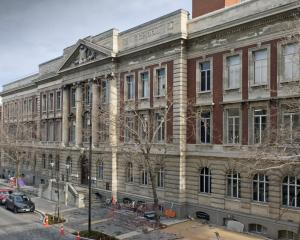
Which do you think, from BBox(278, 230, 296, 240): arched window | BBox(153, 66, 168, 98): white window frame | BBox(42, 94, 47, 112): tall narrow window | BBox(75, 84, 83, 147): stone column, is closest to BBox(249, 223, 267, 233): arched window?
BBox(278, 230, 296, 240): arched window

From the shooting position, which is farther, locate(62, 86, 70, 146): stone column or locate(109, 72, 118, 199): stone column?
locate(62, 86, 70, 146): stone column

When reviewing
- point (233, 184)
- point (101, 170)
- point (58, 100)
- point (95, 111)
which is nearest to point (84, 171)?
point (101, 170)

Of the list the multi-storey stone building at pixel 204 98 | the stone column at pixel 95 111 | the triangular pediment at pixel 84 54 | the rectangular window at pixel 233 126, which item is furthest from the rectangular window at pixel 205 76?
the stone column at pixel 95 111

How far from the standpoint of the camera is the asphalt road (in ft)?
96.5

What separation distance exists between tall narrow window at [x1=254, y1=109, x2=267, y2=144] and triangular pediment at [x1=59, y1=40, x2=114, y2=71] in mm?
18144

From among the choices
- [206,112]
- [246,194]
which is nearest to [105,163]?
[206,112]

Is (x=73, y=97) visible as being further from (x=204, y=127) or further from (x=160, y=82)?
(x=204, y=127)

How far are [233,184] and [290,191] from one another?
4891 millimetres

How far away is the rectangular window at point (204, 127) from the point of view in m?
33.0

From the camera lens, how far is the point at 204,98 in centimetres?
3309

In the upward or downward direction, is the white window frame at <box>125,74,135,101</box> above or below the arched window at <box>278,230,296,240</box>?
above

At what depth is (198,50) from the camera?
111 feet

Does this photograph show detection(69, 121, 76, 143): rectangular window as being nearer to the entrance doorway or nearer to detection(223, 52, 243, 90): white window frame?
the entrance doorway

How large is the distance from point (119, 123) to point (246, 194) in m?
13.4
